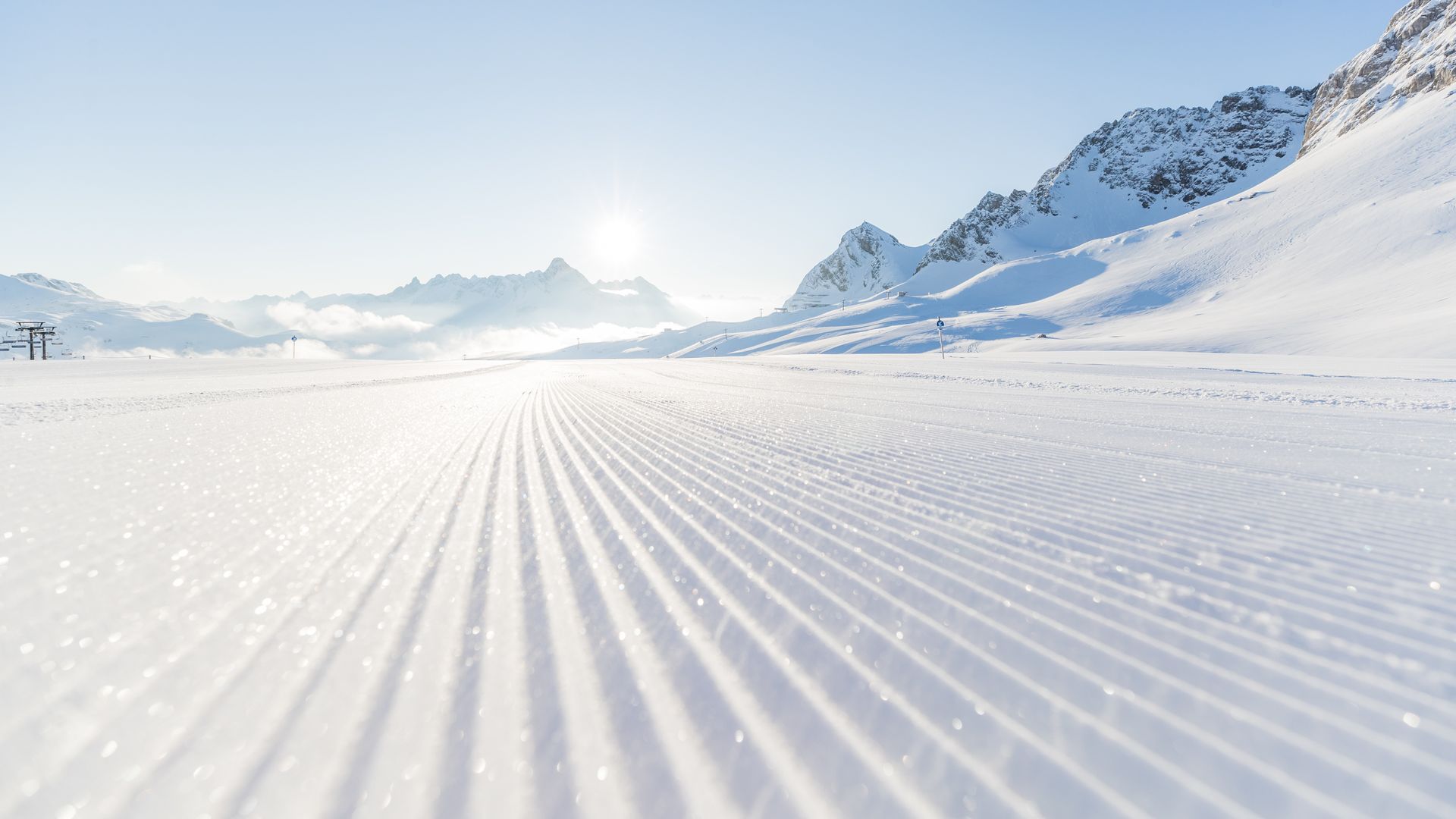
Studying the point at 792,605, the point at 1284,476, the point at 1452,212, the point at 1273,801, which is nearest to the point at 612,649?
the point at 792,605

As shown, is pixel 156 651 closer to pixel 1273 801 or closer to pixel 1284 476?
pixel 1273 801

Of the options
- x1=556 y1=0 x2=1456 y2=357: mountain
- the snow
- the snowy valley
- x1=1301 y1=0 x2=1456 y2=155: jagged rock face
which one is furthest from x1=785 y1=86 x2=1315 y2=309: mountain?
the snowy valley

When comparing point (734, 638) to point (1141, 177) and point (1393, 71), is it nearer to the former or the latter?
point (1393, 71)

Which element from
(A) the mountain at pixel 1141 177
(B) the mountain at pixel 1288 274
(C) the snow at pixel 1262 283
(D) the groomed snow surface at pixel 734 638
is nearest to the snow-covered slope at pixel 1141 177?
(A) the mountain at pixel 1141 177

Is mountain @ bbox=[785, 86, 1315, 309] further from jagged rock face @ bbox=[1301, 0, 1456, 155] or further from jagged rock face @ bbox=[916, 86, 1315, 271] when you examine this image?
jagged rock face @ bbox=[1301, 0, 1456, 155]

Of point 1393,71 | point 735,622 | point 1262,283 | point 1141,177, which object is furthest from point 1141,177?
point 735,622

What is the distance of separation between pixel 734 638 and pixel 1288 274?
7055cm

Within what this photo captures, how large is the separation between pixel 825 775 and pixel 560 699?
915mm

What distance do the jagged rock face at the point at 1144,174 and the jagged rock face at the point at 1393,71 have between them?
30007 millimetres

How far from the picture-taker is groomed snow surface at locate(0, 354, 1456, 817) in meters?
1.63

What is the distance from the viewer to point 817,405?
11.4 meters

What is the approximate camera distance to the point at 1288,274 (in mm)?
51188

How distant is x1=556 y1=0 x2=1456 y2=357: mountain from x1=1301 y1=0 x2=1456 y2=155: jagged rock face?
325mm

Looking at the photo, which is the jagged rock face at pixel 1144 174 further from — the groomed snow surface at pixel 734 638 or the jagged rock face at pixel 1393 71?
the groomed snow surface at pixel 734 638
